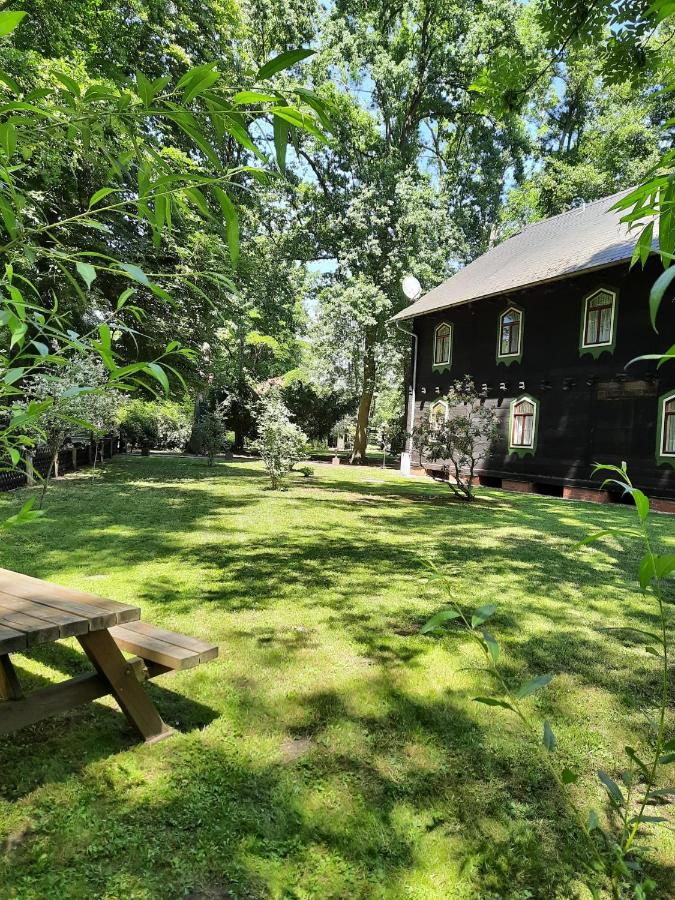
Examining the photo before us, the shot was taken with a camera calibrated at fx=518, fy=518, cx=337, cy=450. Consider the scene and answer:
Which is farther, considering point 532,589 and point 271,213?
point 271,213

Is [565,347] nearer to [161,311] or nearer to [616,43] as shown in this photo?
[161,311]

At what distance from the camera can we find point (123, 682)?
281 cm

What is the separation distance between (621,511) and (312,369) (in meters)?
20.3

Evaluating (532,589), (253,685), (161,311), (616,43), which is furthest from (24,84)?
(532,589)

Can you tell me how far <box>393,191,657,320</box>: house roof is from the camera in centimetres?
1542

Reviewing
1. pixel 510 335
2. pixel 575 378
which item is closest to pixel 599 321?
pixel 575 378

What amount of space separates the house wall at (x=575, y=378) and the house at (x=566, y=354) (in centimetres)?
3

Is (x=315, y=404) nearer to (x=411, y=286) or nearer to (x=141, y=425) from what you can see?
(x=141, y=425)

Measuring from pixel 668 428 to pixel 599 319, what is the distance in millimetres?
4005

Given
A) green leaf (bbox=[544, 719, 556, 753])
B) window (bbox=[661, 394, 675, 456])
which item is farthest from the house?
green leaf (bbox=[544, 719, 556, 753])

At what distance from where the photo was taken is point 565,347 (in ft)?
55.4

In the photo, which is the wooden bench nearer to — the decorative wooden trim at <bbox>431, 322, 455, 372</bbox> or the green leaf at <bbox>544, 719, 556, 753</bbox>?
the green leaf at <bbox>544, 719, 556, 753</bbox>

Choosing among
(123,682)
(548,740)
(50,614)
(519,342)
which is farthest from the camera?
(519,342)

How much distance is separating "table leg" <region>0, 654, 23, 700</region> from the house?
14.8 meters
